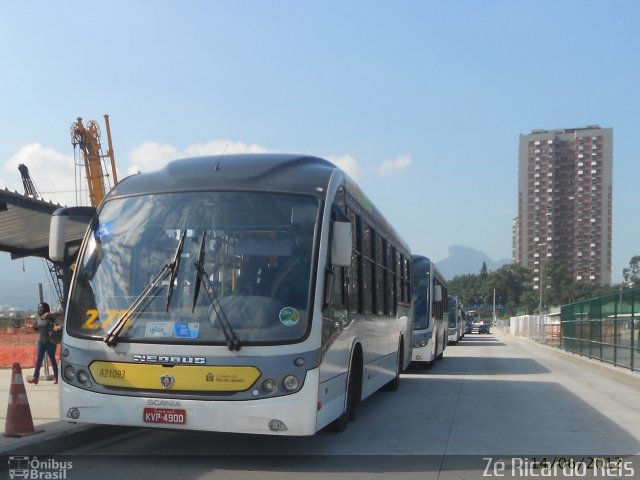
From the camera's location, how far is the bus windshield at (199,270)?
728cm

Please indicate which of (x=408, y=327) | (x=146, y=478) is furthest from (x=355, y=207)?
(x=408, y=327)

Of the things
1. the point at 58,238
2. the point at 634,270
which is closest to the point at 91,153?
the point at 58,238

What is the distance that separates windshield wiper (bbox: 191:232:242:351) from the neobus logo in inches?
13.0

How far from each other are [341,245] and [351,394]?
100 inches

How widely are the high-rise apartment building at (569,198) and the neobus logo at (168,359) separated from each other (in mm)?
130214

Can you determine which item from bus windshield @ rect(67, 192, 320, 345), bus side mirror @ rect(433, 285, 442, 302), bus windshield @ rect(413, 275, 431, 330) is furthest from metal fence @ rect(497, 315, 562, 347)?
bus windshield @ rect(67, 192, 320, 345)

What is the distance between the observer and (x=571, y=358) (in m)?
28.6

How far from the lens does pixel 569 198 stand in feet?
447

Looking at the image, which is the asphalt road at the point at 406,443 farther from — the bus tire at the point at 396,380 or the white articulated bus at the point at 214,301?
the white articulated bus at the point at 214,301

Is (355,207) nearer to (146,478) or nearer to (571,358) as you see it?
(146,478)

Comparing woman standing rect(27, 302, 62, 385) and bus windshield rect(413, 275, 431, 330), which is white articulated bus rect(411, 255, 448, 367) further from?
woman standing rect(27, 302, 62, 385)

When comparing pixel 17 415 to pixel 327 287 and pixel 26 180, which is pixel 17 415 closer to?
pixel 327 287

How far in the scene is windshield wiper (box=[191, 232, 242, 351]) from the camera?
7.10 meters

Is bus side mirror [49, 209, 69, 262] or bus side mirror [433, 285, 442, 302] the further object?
bus side mirror [433, 285, 442, 302]
